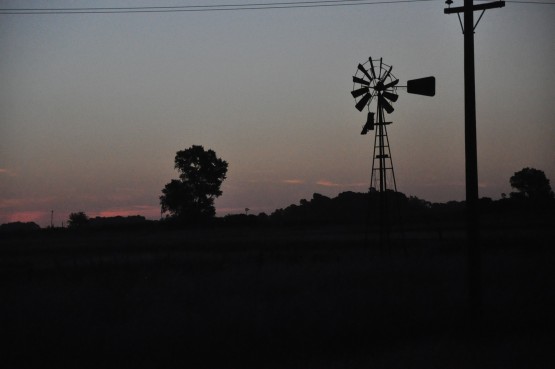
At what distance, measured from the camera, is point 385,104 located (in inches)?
948

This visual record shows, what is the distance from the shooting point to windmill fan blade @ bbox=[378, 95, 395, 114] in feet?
78.8

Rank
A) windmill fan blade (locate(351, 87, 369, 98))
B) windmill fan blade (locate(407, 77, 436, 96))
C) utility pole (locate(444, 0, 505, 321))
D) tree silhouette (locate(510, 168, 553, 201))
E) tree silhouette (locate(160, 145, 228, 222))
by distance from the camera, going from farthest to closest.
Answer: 1. tree silhouette (locate(510, 168, 553, 201))
2. tree silhouette (locate(160, 145, 228, 222))
3. windmill fan blade (locate(351, 87, 369, 98))
4. windmill fan blade (locate(407, 77, 436, 96))
5. utility pole (locate(444, 0, 505, 321))

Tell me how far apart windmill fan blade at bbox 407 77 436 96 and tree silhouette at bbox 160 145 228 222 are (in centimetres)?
6668

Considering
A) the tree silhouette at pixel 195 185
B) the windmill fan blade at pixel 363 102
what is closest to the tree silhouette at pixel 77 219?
the tree silhouette at pixel 195 185

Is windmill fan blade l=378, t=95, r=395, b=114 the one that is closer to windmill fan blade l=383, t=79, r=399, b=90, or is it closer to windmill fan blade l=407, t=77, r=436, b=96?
windmill fan blade l=383, t=79, r=399, b=90

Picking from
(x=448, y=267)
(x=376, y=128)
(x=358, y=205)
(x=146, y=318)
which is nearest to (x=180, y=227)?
(x=358, y=205)

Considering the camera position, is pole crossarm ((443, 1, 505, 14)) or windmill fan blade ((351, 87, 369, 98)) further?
windmill fan blade ((351, 87, 369, 98))

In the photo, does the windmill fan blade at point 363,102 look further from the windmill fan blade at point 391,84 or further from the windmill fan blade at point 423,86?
the windmill fan blade at point 423,86

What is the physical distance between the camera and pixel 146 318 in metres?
11.1

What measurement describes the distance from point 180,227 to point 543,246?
5273 centimetres

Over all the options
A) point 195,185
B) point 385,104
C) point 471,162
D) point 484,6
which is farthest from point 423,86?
point 195,185

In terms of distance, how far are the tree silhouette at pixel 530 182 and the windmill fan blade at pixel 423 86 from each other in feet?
337

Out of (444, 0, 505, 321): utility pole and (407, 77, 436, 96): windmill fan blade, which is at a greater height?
(407, 77, 436, 96): windmill fan blade

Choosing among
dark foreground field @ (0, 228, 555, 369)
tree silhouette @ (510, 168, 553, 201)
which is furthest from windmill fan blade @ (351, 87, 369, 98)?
tree silhouette @ (510, 168, 553, 201)
